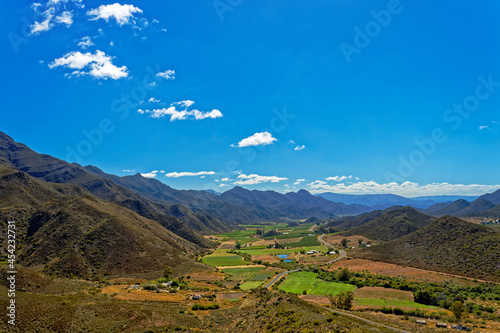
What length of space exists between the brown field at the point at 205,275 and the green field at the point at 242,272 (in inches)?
183

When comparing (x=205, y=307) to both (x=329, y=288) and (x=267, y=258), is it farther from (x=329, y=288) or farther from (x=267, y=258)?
(x=267, y=258)

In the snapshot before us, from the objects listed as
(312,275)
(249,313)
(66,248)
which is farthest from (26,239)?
(312,275)

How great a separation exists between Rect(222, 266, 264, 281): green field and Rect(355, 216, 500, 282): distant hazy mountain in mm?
53555

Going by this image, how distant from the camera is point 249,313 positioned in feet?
149

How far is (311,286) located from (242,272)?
108 feet

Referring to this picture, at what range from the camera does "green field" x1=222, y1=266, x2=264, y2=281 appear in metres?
92.4

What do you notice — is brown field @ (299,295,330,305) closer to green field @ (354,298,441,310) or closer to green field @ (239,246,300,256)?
green field @ (354,298,441,310)

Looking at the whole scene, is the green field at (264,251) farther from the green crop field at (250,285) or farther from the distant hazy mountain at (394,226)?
the green crop field at (250,285)

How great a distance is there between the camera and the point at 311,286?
78.8 m

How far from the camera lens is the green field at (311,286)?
73.3 metres

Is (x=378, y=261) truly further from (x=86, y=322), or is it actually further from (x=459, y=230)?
(x=86, y=322)

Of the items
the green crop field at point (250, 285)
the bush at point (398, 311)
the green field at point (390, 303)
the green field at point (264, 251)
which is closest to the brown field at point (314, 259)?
the green field at point (264, 251)

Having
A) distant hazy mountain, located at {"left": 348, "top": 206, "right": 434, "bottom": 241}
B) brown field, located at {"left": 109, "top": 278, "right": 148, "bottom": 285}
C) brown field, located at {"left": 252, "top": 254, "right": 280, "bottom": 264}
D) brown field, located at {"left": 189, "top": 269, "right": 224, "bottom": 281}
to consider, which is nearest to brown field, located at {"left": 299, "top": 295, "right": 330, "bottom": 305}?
brown field, located at {"left": 189, "top": 269, "right": 224, "bottom": 281}

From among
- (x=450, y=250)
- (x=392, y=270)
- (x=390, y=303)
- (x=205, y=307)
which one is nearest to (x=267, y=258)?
(x=392, y=270)
